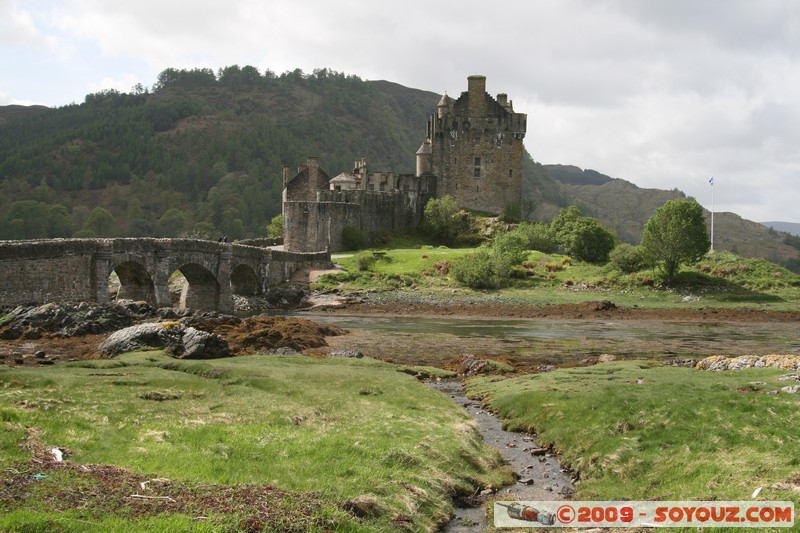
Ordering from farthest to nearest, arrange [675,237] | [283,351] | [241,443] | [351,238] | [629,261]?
1. [351,238]
2. [629,261]
3. [675,237]
4. [283,351]
5. [241,443]

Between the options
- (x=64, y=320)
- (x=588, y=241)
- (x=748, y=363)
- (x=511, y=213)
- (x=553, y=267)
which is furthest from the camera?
(x=511, y=213)

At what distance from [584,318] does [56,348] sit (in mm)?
38259

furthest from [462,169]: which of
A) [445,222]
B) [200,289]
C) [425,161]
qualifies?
[200,289]

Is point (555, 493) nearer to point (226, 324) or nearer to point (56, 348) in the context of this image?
point (56, 348)

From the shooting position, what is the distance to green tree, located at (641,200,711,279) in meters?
70.9

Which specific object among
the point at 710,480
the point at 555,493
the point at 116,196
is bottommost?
the point at 555,493

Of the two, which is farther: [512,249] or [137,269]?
[512,249]

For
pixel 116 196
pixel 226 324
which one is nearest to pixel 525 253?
pixel 226 324

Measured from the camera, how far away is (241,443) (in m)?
16.1

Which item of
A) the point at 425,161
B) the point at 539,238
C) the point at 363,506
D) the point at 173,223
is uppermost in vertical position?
the point at 425,161

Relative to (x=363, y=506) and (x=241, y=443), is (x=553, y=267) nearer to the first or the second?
(x=241, y=443)

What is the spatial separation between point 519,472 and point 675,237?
57.1 metres

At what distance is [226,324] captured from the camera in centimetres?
4181

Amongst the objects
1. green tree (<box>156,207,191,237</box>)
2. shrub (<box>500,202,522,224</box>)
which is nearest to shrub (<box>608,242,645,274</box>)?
shrub (<box>500,202,522,224</box>)
